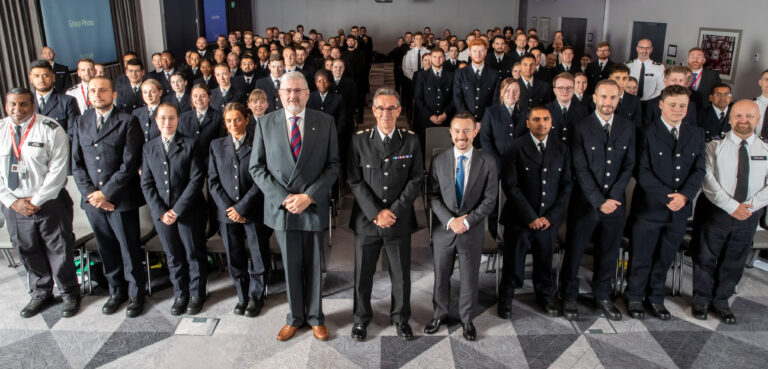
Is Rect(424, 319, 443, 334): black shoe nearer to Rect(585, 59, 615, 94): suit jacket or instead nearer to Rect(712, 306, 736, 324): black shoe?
Rect(712, 306, 736, 324): black shoe

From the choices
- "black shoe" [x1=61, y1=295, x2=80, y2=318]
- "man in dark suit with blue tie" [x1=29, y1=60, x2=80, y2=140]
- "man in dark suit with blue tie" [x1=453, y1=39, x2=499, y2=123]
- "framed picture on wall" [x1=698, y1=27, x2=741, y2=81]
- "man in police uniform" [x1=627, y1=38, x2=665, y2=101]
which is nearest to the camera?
"black shoe" [x1=61, y1=295, x2=80, y2=318]

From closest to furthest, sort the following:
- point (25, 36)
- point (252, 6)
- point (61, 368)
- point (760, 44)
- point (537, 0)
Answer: point (61, 368) → point (760, 44) → point (25, 36) → point (537, 0) → point (252, 6)

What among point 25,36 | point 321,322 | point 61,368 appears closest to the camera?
point 61,368

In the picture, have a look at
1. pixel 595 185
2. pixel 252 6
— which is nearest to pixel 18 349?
pixel 595 185

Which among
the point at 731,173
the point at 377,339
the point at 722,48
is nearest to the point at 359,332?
the point at 377,339

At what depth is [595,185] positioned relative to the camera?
3750mm

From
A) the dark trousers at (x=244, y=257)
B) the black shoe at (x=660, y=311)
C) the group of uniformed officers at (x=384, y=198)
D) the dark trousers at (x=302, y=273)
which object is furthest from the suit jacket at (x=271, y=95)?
the black shoe at (x=660, y=311)

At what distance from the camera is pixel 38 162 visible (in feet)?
12.6

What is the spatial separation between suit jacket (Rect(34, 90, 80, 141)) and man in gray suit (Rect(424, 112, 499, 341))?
12.0ft

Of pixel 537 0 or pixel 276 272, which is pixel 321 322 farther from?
pixel 537 0

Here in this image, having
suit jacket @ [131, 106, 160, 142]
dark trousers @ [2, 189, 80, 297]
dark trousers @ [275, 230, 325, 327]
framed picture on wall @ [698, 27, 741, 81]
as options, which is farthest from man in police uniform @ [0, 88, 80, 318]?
framed picture on wall @ [698, 27, 741, 81]

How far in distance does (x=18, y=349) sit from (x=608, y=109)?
431cm

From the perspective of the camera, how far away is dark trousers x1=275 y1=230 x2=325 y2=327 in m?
3.57

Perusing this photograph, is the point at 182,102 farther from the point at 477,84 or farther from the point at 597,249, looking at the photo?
the point at 597,249
